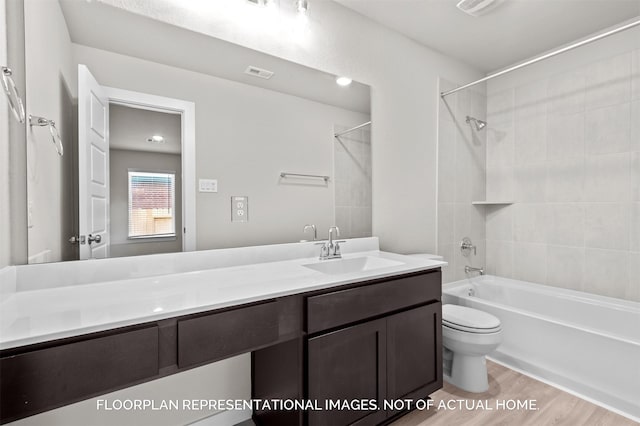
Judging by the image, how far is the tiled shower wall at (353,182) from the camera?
203 centimetres

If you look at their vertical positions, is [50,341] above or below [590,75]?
below

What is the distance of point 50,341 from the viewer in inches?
31.4

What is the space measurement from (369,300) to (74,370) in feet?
3.52

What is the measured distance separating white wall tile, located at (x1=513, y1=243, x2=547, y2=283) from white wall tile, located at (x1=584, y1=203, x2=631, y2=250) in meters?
0.34

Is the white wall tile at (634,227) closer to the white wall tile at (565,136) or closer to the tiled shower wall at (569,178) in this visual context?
the tiled shower wall at (569,178)

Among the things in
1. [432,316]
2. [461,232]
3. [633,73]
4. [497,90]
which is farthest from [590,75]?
[432,316]

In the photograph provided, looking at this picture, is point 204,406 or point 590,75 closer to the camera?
point 204,406

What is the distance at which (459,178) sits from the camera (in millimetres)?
2785

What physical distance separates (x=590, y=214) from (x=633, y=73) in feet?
3.41

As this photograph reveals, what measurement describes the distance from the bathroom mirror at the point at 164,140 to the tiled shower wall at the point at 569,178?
6.09 feet

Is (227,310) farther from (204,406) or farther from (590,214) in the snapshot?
(590,214)

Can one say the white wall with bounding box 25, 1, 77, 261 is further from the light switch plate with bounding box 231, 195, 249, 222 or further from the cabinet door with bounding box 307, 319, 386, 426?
the cabinet door with bounding box 307, 319, 386, 426

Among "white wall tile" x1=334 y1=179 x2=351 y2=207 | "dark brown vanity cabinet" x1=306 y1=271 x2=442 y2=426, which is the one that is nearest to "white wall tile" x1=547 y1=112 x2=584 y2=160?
"dark brown vanity cabinet" x1=306 y1=271 x2=442 y2=426

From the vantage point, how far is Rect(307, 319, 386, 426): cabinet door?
4.14 feet
